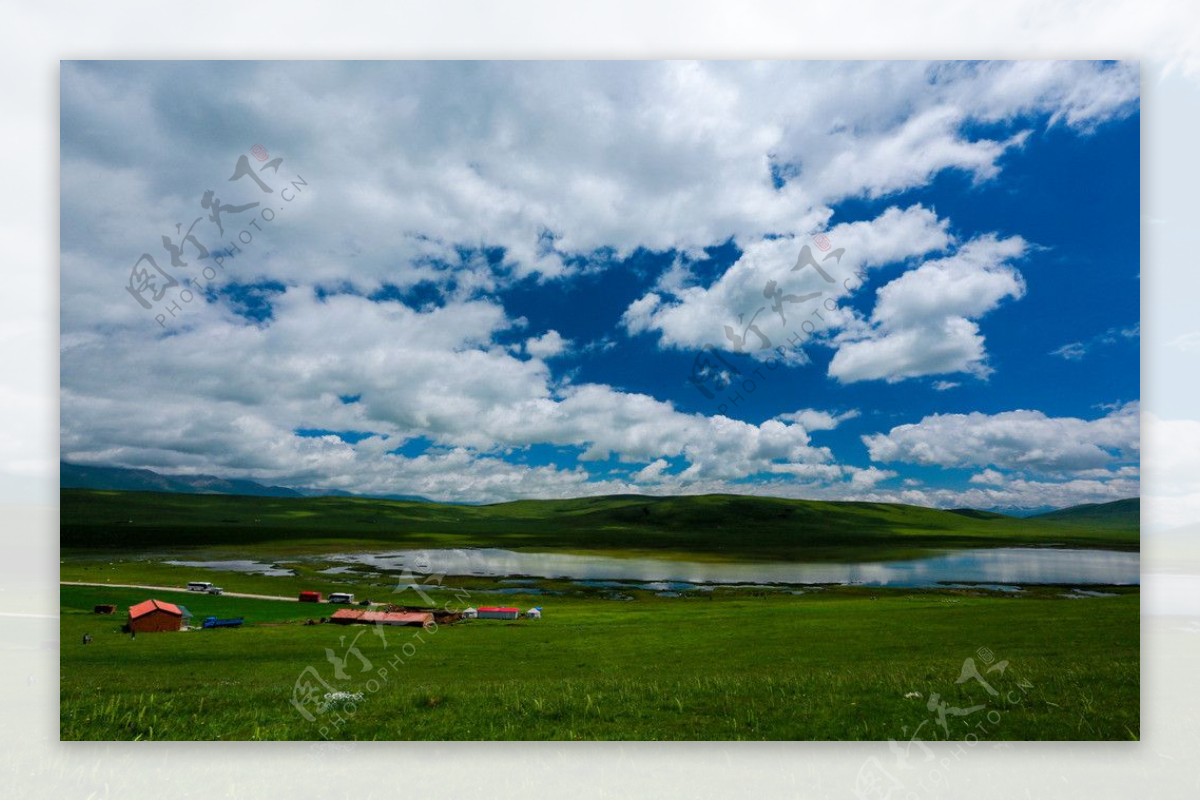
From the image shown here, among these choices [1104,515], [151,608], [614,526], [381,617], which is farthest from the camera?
[614,526]

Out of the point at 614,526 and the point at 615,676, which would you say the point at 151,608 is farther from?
the point at 614,526

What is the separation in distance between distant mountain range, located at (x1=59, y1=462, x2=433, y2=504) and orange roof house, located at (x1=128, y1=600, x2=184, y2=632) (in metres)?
1.71

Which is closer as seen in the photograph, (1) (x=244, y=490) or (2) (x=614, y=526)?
(1) (x=244, y=490)

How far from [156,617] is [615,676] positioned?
6965 mm

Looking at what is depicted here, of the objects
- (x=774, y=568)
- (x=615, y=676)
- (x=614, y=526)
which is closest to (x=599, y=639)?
(x=615, y=676)

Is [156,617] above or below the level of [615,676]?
above

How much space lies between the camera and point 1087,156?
25.5 feet

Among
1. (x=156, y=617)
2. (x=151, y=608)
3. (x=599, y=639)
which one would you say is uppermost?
(x=151, y=608)

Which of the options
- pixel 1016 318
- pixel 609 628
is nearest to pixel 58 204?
pixel 609 628

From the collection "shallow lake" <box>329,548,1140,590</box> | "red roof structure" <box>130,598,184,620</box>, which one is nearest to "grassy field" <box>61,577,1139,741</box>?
"red roof structure" <box>130,598,184,620</box>

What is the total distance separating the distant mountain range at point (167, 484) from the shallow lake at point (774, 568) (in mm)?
1159

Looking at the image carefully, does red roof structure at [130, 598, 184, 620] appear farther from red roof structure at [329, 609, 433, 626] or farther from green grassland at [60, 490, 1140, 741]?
red roof structure at [329, 609, 433, 626]

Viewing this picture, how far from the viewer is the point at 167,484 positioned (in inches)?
341

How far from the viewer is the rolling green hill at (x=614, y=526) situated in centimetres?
937
